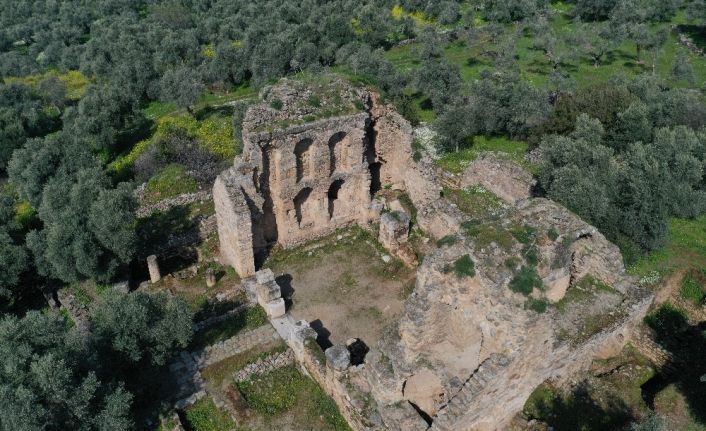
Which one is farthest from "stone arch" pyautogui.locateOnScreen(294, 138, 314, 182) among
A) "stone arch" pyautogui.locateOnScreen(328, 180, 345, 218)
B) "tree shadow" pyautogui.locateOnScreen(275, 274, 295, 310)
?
"tree shadow" pyautogui.locateOnScreen(275, 274, 295, 310)

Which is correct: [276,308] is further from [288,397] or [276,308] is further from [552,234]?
[552,234]

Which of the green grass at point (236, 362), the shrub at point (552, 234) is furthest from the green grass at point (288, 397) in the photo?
the shrub at point (552, 234)

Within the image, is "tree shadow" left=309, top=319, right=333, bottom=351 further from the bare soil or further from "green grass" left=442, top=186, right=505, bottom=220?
"green grass" left=442, top=186, right=505, bottom=220

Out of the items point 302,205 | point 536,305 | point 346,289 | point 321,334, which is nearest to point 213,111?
point 302,205

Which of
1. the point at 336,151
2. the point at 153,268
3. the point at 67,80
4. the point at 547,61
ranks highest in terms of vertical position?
the point at 336,151

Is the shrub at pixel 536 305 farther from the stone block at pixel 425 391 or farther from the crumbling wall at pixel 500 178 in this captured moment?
the crumbling wall at pixel 500 178

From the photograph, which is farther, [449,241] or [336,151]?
[336,151]

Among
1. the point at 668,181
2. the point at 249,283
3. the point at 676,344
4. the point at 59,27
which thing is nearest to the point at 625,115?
the point at 668,181
